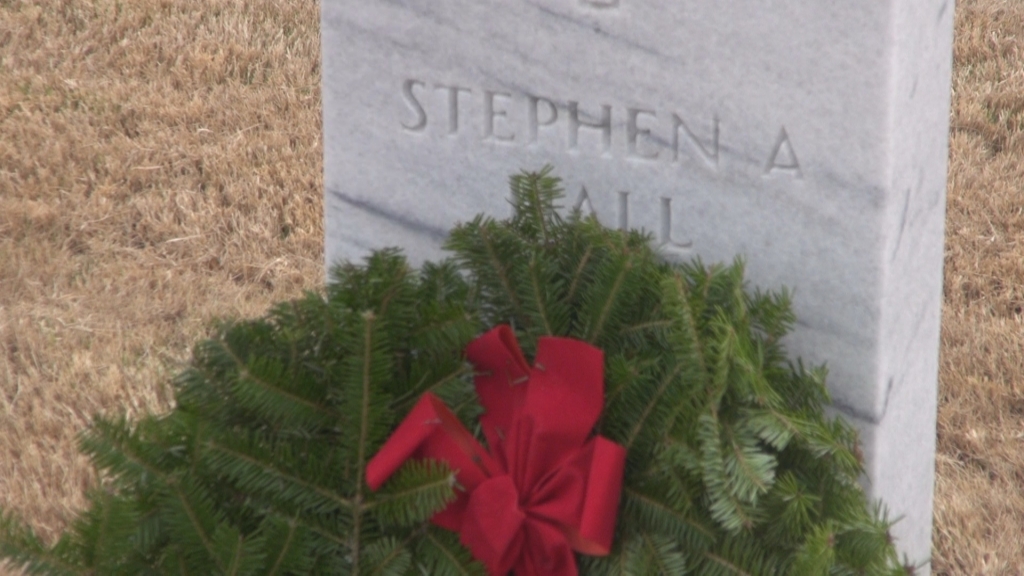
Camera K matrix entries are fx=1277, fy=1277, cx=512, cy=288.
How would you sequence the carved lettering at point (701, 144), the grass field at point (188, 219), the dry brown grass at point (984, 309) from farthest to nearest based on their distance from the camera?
the grass field at point (188, 219)
the dry brown grass at point (984, 309)
the carved lettering at point (701, 144)

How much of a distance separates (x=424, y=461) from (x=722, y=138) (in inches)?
28.2

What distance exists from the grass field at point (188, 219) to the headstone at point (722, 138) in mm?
670

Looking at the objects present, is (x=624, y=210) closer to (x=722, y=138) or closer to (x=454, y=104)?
(x=722, y=138)

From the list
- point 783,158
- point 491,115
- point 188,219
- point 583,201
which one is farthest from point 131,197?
point 783,158

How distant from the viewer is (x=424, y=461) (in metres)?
1.74

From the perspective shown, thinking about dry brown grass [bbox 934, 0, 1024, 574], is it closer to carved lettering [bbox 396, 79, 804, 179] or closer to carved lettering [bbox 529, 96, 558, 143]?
carved lettering [bbox 396, 79, 804, 179]

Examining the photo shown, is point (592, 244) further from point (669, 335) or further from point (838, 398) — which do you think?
point (838, 398)

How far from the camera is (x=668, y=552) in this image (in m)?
1.74

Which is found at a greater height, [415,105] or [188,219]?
[415,105]

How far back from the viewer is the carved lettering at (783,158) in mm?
1982

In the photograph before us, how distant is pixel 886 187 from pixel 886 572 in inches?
22.4

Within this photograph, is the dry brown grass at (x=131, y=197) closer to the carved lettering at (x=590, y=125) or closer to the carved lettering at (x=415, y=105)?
the carved lettering at (x=415, y=105)

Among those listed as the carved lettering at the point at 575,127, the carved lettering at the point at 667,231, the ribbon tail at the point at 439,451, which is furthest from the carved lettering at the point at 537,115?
the ribbon tail at the point at 439,451

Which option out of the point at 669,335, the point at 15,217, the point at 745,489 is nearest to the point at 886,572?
the point at 745,489
